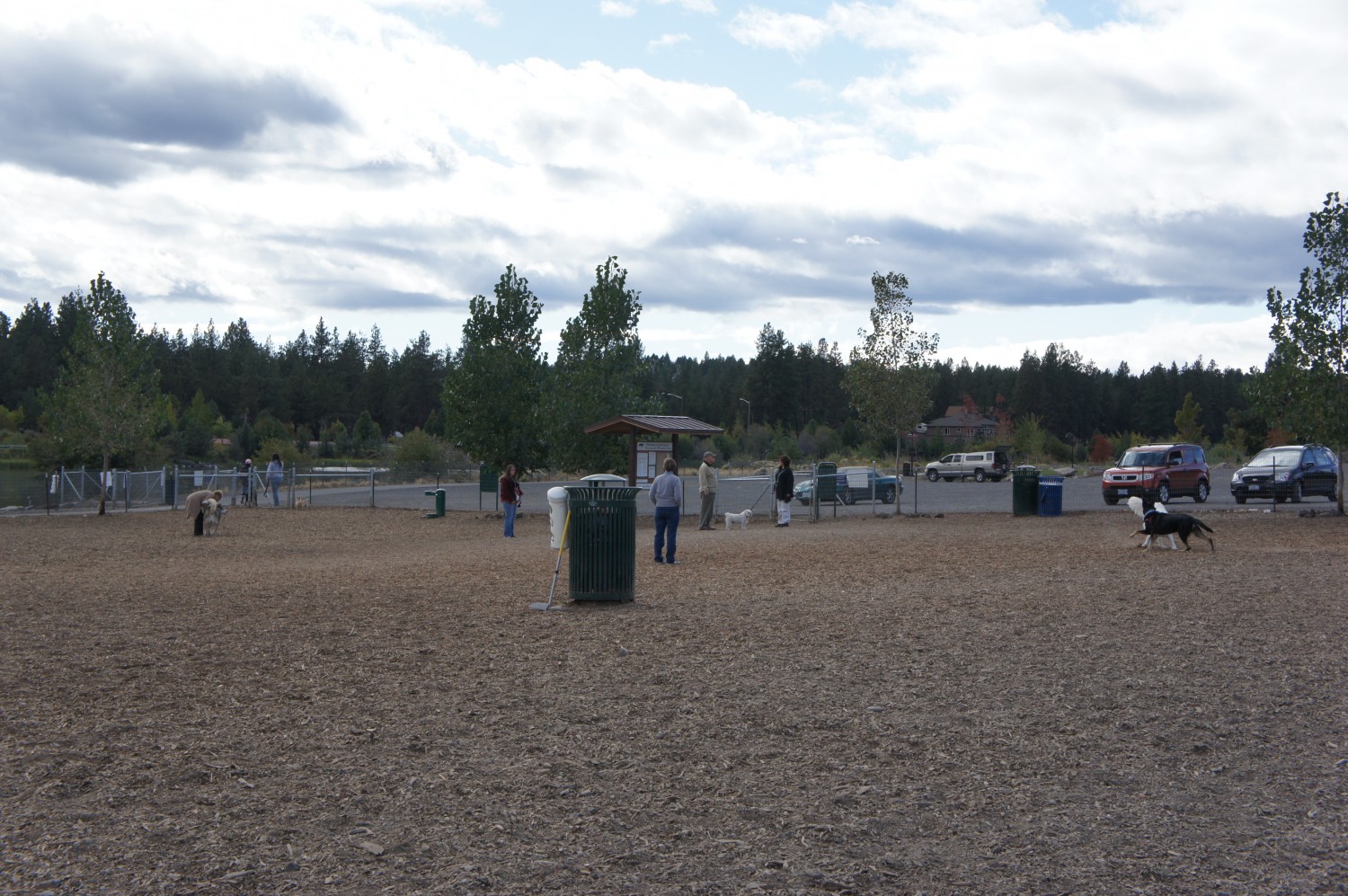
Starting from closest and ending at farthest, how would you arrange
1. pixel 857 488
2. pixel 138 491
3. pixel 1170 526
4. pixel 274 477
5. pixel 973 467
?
pixel 1170 526
pixel 857 488
pixel 138 491
pixel 274 477
pixel 973 467

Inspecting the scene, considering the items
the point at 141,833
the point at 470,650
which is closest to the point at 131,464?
the point at 470,650

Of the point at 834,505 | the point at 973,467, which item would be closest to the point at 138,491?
the point at 834,505

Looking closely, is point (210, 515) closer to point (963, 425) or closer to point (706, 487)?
point (706, 487)

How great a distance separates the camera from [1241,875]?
507cm

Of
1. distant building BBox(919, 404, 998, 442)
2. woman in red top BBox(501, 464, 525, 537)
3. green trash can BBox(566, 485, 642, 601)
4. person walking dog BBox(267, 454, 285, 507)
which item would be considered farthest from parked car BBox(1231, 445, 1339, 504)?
distant building BBox(919, 404, 998, 442)

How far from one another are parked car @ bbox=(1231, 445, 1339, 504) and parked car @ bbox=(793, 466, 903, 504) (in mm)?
10648

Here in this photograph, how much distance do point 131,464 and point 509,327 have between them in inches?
1029

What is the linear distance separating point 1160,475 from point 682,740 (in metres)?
31.8

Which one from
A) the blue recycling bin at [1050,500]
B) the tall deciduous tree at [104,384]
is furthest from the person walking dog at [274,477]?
the blue recycling bin at [1050,500]

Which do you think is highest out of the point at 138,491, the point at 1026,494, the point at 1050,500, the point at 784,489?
the point at 784,489

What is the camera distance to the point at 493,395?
1494 inches

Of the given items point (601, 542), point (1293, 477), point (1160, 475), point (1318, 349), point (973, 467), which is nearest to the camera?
point (601, 542)

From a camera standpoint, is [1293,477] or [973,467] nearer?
[1293,477]

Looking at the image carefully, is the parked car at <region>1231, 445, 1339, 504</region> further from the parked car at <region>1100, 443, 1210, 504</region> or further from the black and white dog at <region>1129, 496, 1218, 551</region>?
the black and white dog at <region>1129, 496, 1218, 551</region>
